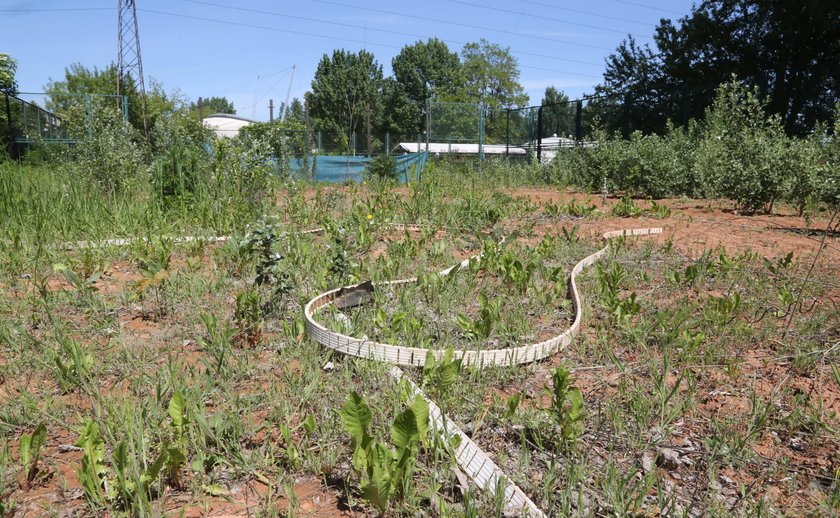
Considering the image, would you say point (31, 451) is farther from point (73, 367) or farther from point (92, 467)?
point (73, 367)

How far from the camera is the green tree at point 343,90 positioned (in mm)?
51344

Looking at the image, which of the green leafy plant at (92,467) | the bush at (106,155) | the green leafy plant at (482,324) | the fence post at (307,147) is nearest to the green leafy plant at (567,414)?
the green leafy plant at (482,324)

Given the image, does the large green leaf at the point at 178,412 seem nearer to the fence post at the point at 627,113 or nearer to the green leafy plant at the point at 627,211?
the green leafy plant at the point at 627,211

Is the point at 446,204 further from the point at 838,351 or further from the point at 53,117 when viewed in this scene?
the point at 53,117

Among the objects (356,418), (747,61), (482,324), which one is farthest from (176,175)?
(747,61)

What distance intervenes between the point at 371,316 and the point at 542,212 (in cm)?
440

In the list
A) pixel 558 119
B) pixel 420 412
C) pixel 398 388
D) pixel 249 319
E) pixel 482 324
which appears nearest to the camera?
pixel 420 412

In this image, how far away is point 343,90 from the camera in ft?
168

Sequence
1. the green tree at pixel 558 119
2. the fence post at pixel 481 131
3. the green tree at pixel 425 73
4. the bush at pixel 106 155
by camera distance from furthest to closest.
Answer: the green tree at pixel 425 73, the fence post at pixel 481 131, the green tree at pixel 558 119, the bush at pixel 106 155

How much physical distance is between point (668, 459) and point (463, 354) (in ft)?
2.59

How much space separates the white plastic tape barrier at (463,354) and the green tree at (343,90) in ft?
158

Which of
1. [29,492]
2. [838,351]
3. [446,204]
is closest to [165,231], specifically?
→ [446,204]

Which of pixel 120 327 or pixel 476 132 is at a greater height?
pixel 476 132

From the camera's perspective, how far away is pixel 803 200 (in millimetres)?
7629
